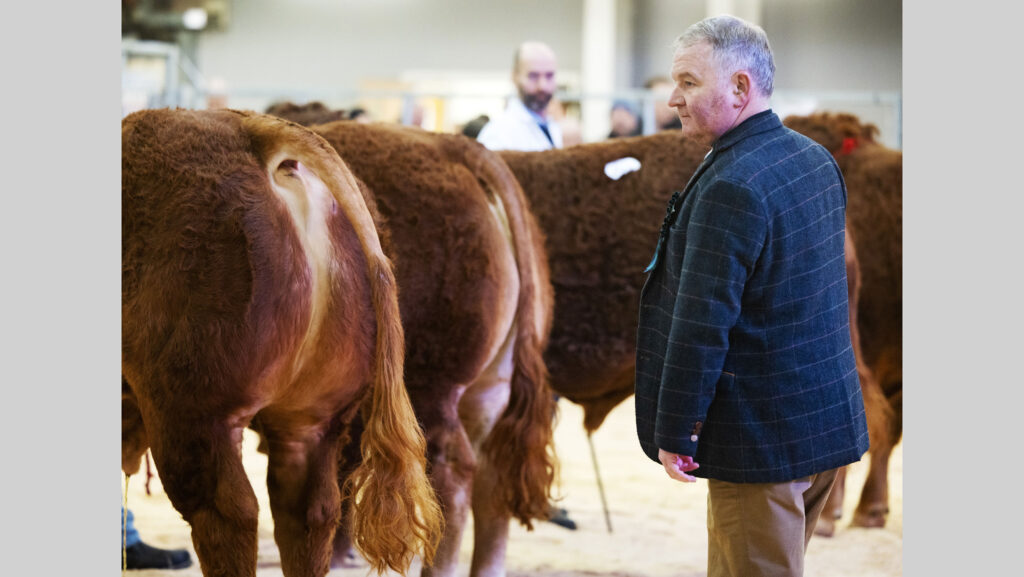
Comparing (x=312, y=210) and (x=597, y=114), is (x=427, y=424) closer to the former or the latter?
(x=312, y=210)

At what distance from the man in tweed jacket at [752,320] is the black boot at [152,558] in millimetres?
2279

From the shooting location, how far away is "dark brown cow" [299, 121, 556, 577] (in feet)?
9.80

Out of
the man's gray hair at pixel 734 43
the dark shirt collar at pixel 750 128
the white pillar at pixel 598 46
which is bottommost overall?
the dark shirt collar at pixel 750 128

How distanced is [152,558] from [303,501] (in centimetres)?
148

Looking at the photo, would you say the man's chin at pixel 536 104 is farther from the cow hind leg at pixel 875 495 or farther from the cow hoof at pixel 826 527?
the cow hoof at pixel 826 527

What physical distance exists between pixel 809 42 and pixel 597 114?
2499 millimetres

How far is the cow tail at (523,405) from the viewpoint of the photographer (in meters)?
3.07

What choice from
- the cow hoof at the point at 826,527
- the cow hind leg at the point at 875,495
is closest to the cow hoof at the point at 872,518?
the cow hind leg at the point at 875,495

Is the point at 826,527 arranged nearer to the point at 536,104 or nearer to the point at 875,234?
the point at 875,234

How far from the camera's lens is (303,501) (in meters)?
2.52

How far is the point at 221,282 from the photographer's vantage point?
7.21 ft

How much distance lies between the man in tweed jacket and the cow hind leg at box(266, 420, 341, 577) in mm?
874

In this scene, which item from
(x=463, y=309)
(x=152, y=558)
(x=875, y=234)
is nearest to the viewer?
(x=463, y=309)

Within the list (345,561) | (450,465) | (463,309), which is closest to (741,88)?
(463,309)
